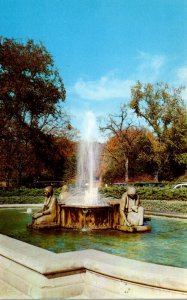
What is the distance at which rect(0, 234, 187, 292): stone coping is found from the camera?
4.63m

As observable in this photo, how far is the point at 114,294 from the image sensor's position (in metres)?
5.01

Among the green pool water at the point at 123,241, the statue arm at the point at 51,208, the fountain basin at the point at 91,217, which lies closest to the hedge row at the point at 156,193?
the green pool water at the point at 123,241

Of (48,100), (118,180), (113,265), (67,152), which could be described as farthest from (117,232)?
(118,180)

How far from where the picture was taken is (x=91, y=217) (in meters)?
11.5

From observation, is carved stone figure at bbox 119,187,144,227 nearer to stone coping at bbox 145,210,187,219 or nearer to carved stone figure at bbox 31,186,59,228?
carved stone figure at bbox 31,186,59,228

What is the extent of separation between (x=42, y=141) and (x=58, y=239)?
2546 centimetres

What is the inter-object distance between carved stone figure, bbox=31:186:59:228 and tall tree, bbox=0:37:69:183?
67.3ft

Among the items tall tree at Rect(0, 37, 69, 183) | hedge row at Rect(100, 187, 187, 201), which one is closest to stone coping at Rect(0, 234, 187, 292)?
hedge row at Rect(100, 187, 187, 201)

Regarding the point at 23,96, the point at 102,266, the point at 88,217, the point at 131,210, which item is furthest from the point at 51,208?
the point at 23,96

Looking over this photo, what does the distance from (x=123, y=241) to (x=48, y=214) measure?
10.3 ft

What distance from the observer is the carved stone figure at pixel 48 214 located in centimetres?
1134

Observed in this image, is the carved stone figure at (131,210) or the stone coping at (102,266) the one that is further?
the carved stone figure at (131,210)

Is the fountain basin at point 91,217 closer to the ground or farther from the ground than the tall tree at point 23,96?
closer to the ground

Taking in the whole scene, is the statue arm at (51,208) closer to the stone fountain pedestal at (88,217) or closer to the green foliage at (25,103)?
the stone fountain pedestal at (88,217)
